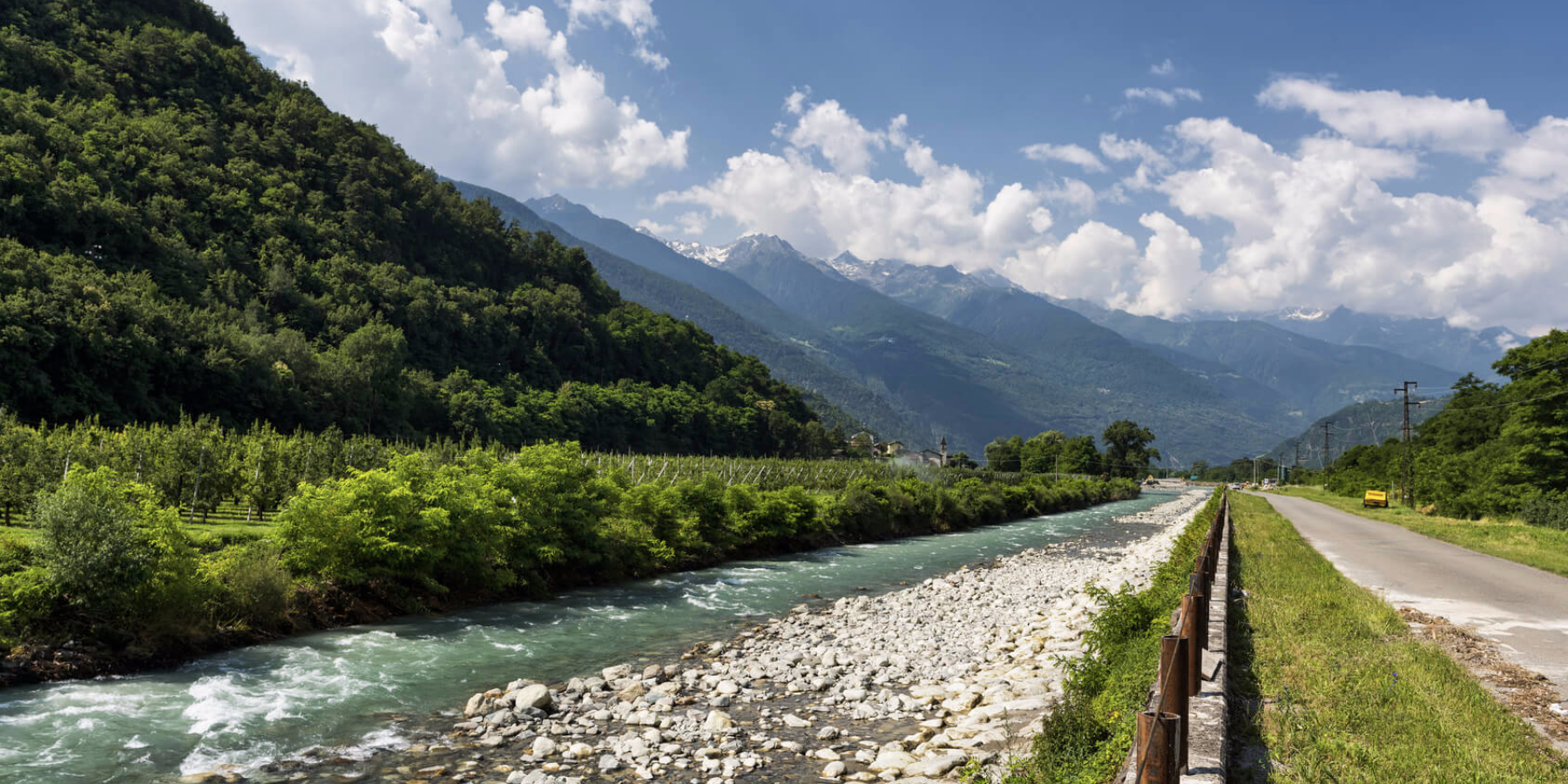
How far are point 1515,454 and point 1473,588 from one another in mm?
31347

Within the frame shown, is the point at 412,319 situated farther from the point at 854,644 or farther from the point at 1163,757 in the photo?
the point at 1163,757

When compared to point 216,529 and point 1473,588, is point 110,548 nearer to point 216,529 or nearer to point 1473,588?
point 216,529

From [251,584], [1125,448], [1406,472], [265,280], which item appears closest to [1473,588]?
[251,584]

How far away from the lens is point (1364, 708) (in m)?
7.80

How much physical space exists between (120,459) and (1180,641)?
29.2m

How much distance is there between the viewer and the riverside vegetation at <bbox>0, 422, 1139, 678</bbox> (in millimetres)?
13305

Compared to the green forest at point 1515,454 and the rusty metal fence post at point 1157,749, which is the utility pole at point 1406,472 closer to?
the green forest at point 1515,454

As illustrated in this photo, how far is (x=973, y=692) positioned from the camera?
12461 mm

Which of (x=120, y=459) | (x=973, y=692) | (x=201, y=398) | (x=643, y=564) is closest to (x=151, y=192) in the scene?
(x=201, y=398)

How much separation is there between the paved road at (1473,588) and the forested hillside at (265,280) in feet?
164

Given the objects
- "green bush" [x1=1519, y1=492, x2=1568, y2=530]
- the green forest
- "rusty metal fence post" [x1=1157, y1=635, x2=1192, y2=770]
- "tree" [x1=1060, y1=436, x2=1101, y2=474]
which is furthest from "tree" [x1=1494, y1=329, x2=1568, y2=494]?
"tree" [x1=1060, y1=436, x2=1101, y2=474]

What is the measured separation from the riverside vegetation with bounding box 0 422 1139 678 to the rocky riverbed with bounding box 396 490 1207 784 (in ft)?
22.9

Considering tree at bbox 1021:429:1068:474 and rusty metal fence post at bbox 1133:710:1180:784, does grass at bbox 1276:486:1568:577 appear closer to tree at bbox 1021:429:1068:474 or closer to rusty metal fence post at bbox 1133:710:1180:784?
rusty metal fence post at bbox 1133:710:1180:784

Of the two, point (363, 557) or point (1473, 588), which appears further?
point (363, 557)
